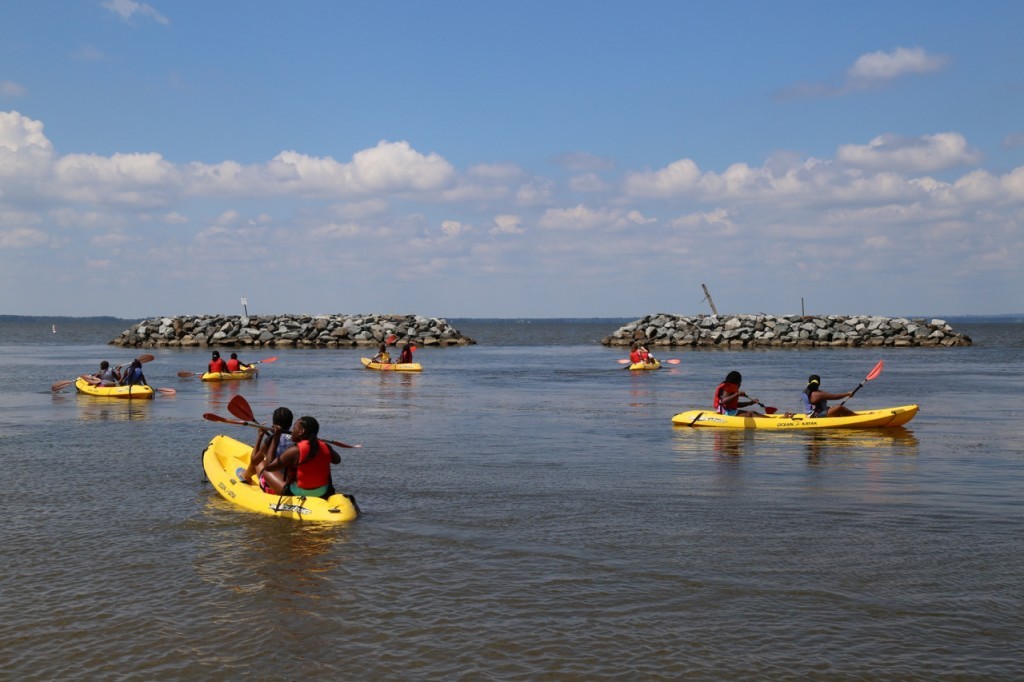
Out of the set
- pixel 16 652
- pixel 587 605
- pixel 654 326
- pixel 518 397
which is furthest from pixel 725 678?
pixel 654 326

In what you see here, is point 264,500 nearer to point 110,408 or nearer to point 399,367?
point 110,408

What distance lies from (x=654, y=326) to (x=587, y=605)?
7594cm

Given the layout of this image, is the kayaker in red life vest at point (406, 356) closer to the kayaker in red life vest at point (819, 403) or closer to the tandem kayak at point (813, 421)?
the tandem kayak at point (813, 421)

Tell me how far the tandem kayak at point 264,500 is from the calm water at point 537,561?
0.65 feet

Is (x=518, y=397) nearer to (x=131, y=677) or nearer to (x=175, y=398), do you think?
(x=175, y=398)

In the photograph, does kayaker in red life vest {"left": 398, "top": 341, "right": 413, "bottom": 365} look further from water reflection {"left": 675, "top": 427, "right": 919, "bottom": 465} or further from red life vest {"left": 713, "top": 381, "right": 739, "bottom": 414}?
water reflection {"left": 675, "top": 427, "right": 919, "bottom": 465}

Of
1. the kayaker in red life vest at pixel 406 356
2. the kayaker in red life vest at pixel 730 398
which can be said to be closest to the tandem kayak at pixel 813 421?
the kayaker in red life vest at pixel 730 398

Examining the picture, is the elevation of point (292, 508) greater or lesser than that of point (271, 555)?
greater

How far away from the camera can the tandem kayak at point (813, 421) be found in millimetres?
21203

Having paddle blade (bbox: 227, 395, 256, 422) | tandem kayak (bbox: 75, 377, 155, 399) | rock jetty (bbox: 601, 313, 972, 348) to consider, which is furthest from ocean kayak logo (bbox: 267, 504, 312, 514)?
rock jetty (bbox: 601, 313, 972, 348)

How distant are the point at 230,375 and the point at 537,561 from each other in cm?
3085

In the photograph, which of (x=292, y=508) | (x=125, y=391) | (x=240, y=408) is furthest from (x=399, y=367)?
(x=292, y=508)

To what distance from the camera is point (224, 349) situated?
7300 centimetres

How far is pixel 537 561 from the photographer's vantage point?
A: 9.73m
